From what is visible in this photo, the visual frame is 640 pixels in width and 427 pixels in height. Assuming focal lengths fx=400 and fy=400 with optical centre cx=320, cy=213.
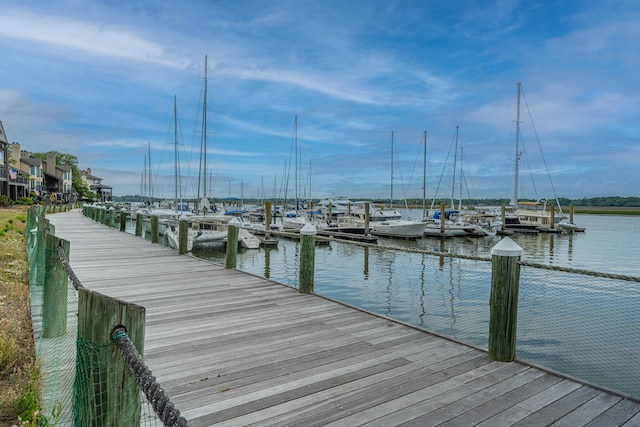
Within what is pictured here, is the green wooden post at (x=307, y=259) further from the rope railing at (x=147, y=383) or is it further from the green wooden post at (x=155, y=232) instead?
the green wooden post at (x=155, y=232)

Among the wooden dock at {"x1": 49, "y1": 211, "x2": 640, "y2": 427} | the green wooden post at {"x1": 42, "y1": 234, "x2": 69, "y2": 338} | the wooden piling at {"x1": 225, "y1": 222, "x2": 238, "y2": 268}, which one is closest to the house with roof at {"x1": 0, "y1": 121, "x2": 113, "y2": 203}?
the wooden piling at {"x1": 225, "y1": 222, "x2": 238, "y2": 268}

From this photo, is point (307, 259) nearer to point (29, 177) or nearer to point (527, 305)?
point (527, 305)

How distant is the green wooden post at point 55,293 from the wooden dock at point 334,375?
1008 millimetres

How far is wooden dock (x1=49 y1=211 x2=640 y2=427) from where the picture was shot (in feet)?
10.0

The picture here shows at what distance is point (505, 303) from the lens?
13.9 feet

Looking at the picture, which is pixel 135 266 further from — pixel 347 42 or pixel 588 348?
pixel 347 42

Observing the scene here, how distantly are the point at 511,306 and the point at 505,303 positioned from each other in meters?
0.06

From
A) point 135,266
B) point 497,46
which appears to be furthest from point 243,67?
point 135,266

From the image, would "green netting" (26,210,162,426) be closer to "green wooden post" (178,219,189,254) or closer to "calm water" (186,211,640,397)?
"green wooden post" (178,219,189,254)

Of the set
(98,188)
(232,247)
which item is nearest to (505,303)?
(232,247)

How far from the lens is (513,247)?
168 inches

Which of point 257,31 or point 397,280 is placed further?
point 257,31

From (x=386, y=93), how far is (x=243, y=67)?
26402 mm

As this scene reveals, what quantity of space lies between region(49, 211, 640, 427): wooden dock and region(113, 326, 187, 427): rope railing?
1518mm
